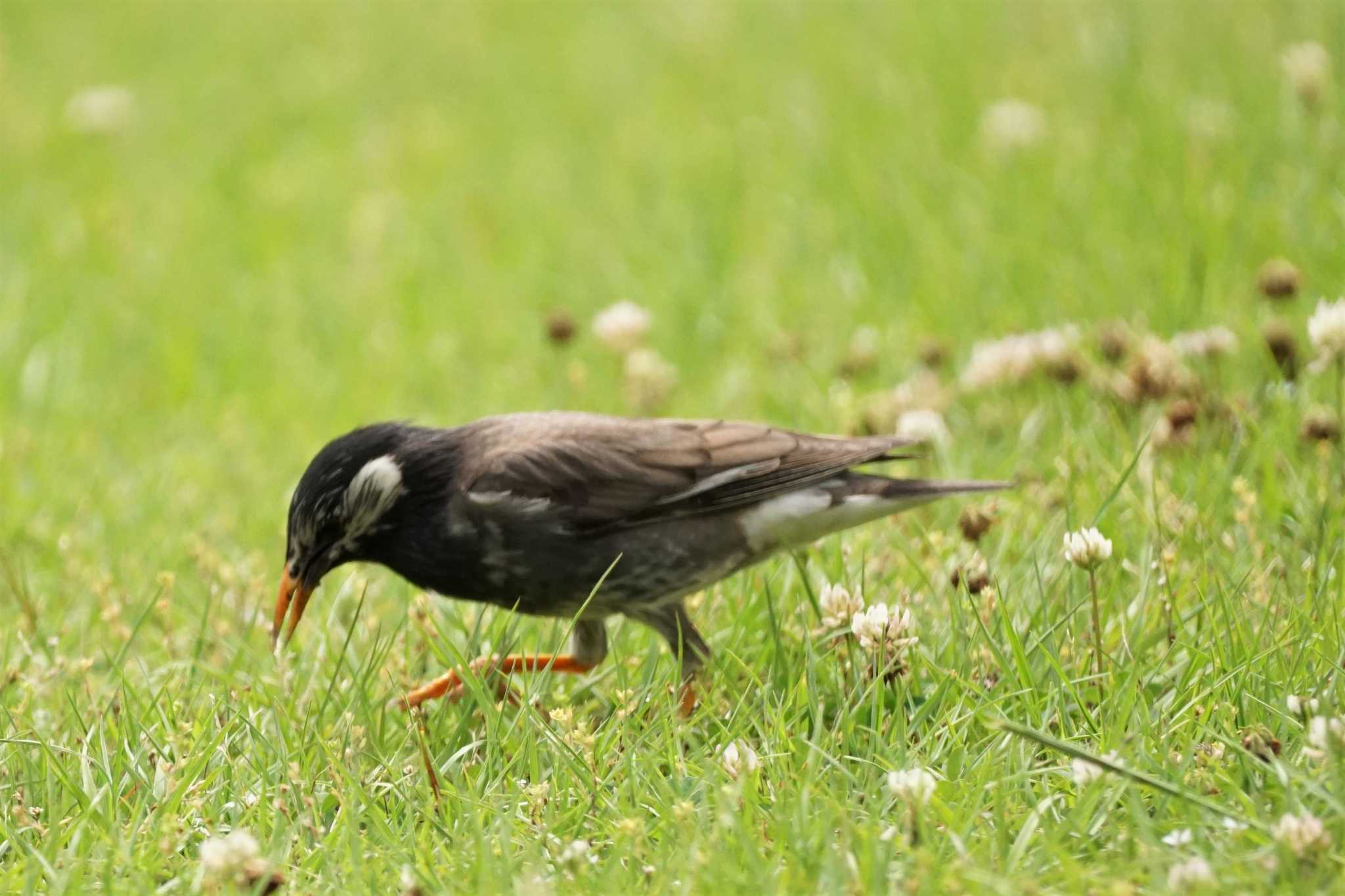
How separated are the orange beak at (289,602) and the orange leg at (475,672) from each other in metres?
0.52

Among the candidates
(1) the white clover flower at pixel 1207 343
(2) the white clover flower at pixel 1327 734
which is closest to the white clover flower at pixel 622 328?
(1) the white clover flower at pixel 1207 343

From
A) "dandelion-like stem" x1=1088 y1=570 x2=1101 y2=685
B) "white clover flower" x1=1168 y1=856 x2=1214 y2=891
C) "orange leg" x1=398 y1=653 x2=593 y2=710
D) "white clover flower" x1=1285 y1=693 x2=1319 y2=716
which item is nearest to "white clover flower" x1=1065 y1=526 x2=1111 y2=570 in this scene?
"dandelion-like stem" x1=1088 y1=570 x2=1101 y2=685

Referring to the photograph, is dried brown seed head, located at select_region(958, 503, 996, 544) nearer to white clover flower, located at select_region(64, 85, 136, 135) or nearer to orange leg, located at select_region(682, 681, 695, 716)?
orange leg, located at select_region(682, 681, 695, 716)

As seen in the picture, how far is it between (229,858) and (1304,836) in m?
2.34

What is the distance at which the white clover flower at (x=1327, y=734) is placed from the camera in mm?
3656

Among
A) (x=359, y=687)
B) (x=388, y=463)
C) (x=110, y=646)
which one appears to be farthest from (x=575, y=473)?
(x=110, y=646)

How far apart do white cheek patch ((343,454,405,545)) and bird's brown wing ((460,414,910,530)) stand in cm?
25

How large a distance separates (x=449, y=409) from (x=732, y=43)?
6.45 m

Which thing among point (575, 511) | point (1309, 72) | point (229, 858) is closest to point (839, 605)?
point (575, 511)

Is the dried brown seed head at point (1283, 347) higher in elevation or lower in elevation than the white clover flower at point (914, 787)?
higher

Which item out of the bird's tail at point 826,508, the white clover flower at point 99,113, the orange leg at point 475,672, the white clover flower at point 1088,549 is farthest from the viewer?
the white clover flower at point 99,113

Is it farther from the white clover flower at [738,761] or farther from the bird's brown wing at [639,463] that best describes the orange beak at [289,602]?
the white clover flower at [738,761]

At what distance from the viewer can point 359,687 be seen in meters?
4.69

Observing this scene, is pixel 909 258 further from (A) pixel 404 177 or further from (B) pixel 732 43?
(B) pixel 732 43
